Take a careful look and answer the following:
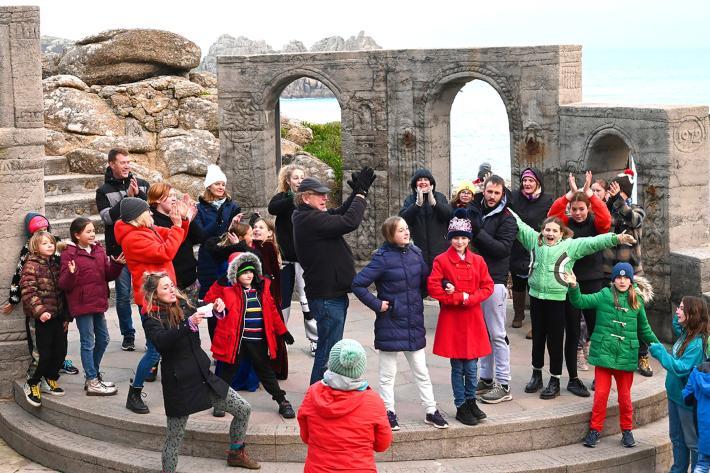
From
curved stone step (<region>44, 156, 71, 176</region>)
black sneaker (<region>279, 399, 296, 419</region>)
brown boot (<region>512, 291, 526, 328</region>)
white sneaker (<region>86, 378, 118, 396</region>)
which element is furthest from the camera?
curved stone step (<region>44, 156, 71, 176</region>)

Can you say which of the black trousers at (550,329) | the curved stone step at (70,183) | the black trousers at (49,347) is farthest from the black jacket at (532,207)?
the curved stone step at (70,183)

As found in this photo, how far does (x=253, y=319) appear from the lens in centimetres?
891

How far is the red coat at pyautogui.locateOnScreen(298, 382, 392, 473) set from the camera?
258 inches

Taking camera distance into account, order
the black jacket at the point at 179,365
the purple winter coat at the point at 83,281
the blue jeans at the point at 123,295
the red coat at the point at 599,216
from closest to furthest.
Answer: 1. the black jacket at the point at 179,365
2. the purple winter coat at the point at 83,281
3. the red coat at the point at 599,216
4. the blue jeans at the point at 123,295

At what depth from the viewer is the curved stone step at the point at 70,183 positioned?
15.0 metres

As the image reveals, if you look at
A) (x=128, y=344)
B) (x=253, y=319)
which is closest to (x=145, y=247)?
(x=253, y=319)

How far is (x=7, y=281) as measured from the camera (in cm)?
1035

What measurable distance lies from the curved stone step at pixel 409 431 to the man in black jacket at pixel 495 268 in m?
0.42

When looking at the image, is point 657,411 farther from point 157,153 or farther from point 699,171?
point 157,153

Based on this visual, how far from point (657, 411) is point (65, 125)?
35.6ft

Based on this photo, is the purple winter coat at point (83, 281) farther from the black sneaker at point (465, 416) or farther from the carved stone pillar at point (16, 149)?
the black sneaker at point (465, 416)

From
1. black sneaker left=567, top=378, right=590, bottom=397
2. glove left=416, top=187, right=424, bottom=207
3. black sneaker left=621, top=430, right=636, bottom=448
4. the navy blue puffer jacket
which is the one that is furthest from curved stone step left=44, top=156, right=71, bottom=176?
black sneaker left=621, top=430, right=636, bottom=448

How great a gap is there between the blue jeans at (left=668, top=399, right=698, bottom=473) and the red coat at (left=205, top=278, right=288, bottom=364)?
3172mm

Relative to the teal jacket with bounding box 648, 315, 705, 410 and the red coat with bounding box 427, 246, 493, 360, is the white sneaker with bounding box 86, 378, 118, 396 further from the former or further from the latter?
the teal jacket with bounding box 648, 315, 705, 410
